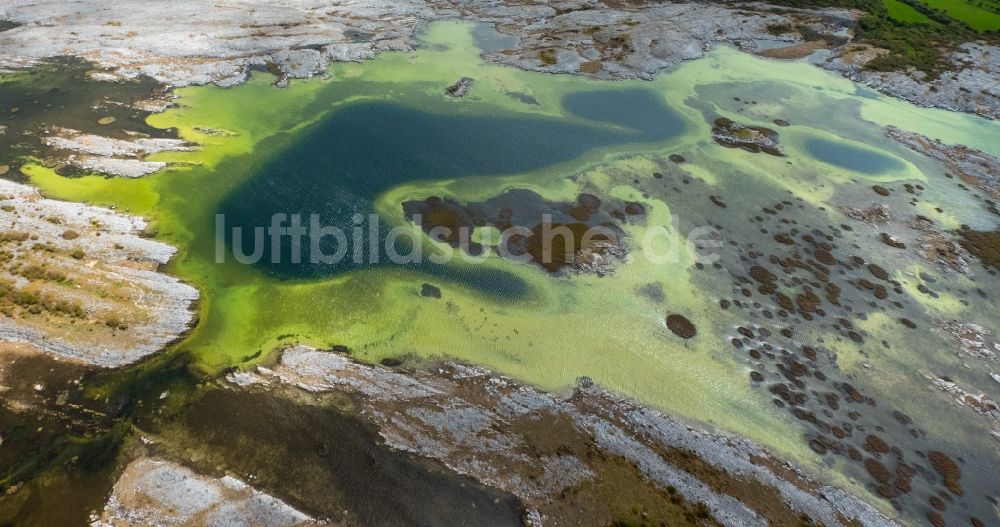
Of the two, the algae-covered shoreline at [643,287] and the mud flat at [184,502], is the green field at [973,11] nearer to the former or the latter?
the algae-covered shoreline at [643,287]

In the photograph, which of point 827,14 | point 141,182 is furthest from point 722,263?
point 827,14

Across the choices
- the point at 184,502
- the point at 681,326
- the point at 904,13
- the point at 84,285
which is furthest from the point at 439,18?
the point at 904,13

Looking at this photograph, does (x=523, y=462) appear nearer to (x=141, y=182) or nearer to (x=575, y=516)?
(x=575, y=516)

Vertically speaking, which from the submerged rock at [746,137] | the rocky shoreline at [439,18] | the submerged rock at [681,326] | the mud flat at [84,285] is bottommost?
the submerged rock at [681,326]

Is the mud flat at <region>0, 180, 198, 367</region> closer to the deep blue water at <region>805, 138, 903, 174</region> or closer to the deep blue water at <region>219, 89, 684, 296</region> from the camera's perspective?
the deep blue water at <region>219, 89, 684, 296</region>

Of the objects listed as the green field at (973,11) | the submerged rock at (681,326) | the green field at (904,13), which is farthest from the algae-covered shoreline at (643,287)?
the green field at (973,11)

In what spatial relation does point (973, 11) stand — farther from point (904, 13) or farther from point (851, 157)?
point (851, 157)

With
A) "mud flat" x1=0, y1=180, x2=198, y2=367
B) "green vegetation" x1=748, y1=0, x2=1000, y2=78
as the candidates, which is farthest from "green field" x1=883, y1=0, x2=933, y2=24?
"mud flat" x1=0, y1=180, x2=198, y2=367
